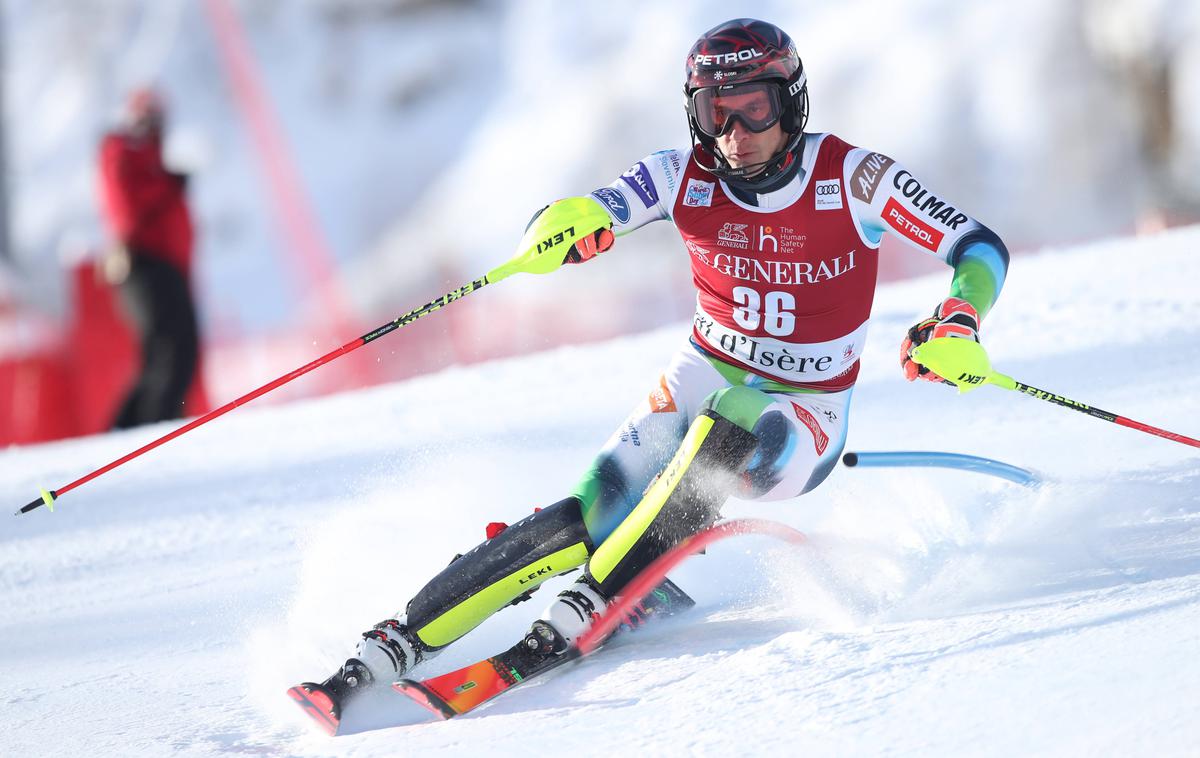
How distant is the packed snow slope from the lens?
2.19 meters

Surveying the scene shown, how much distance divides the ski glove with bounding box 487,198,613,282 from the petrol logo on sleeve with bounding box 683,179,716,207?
0.68 ft

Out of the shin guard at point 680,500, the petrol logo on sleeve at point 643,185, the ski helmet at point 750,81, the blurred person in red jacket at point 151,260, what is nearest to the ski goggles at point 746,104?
the ski helmet at point 750,81

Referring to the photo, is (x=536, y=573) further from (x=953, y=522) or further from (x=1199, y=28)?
(x=1199, y=28)

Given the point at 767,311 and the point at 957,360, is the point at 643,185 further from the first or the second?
the point at 957,360

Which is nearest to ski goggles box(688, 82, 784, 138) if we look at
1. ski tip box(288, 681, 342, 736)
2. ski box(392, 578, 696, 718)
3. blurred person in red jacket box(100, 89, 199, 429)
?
ski box(392, 578, 696, 718)

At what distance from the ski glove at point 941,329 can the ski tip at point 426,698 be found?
119 cm

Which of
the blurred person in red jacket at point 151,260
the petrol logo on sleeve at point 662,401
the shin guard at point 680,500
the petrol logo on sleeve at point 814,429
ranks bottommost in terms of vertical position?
the shin guard at point 680,500

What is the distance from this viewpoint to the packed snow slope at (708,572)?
7.17 ft

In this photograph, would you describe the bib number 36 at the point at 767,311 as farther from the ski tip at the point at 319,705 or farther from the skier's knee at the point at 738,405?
the ski tip at the point at 319,705

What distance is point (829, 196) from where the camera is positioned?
3.03 meters

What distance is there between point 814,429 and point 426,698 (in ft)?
3.63

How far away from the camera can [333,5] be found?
51.2ft

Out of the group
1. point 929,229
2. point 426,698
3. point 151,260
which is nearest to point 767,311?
point 929,229

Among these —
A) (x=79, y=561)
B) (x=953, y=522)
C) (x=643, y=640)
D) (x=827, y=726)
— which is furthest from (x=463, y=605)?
(x=79, y=561)
